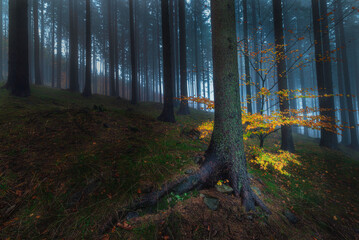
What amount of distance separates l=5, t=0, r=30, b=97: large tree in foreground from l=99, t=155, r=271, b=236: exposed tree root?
9.31m

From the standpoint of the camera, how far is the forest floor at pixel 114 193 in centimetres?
228

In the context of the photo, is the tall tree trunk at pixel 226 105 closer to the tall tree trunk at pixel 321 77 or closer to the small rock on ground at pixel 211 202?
the small rock on ground at pixel 211 202

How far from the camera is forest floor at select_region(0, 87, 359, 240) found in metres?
2.28

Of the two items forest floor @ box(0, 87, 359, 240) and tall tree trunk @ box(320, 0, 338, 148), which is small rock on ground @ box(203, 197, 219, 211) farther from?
tall tree trunk @ box(320, 0, 338, 148)

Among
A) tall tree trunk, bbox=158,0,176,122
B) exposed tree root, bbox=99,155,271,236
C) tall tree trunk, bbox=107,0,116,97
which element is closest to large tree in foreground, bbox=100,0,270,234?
exposed tree root, bbox=99,155,271,236

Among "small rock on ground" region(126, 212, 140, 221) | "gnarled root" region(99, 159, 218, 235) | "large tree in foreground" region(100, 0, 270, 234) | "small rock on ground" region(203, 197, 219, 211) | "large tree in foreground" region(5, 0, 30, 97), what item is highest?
"large tree in foreground" region(5, 0, 30, 97)

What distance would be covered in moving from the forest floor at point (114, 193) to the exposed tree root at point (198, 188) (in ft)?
0.40

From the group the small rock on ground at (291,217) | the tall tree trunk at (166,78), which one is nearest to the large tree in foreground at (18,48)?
the tall tree trunk at (166,78)

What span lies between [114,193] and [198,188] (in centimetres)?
Result: 179

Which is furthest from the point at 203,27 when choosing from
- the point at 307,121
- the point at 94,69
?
the point at 307,121

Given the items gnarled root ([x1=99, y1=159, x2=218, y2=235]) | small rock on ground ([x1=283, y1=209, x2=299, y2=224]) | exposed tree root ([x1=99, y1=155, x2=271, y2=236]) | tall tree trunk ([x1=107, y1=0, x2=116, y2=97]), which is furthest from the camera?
tall tree trunk ([x1=107, y1=0, x2=116, y2=97])

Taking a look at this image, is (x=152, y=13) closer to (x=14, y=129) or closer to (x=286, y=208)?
(x=14, y=129)

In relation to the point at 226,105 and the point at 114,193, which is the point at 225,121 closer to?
the point at 226,105

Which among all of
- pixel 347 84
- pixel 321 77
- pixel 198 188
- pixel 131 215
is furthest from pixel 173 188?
pixel 347 84
